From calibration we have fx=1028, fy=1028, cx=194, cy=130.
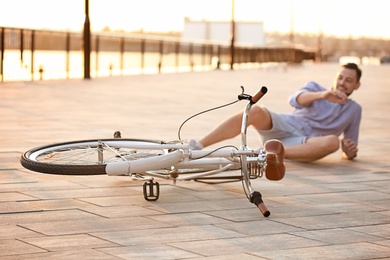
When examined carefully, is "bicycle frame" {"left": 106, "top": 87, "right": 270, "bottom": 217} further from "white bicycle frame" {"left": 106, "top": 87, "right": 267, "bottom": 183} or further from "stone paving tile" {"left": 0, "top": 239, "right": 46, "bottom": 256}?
"stone paving tile" {"left": 0, "top": 239, "right": 46, "bottom": 256}

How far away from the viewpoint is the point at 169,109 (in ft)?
37.4

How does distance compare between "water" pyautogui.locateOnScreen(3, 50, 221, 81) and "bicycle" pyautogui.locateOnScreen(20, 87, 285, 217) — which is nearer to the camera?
"bicycle" pyautogui.locateOnScreen(20, 87, 285, 217)

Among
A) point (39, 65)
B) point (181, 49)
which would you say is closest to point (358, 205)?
point (39, 65)

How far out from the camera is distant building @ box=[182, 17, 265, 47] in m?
59.0

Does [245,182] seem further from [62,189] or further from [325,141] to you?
[325,141]

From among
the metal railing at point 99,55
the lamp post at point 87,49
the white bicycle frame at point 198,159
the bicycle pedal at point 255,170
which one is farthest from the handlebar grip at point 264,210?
the lamp post at point 87,49

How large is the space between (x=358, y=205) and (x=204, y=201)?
78 cm

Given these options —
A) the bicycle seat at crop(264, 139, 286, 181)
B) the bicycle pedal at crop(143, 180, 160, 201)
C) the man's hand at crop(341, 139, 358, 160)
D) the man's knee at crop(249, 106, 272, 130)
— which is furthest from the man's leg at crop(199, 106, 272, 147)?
the bicycle seat at crop(264, 139, 286, 181)

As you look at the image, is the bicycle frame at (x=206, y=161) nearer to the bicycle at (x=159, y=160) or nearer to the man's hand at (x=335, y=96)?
the bicycle at (x=159, y=160)

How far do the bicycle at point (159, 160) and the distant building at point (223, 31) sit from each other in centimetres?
5192

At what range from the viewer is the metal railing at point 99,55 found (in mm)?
17177

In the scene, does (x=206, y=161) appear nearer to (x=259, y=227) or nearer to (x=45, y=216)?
(x=259, y=227)

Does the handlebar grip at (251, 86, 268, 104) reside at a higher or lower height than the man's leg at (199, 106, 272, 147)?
higher

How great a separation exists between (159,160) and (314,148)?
6.68 ft
